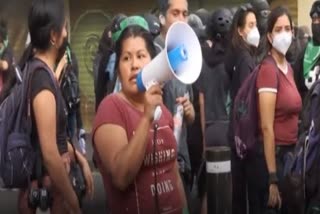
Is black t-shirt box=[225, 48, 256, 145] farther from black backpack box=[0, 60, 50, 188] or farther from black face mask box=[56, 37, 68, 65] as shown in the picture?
black backpack box=[0, 60, 50, 188]

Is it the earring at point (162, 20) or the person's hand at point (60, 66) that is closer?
the person's hand at point (60, 66)

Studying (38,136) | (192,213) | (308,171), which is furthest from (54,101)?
(192,213)

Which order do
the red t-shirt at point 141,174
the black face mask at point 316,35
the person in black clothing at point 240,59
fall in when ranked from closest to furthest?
the red t-shirt at point 141,174 → the person in black clothing at point 240,59 → the black face mask at point 316,35

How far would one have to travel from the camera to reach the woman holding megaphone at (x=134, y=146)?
146 inches

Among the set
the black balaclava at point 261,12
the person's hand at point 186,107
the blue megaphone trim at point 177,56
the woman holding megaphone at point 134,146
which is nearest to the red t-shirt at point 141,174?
the woman holding megaphone at point 134,146

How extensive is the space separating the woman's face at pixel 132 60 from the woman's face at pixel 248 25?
340cm

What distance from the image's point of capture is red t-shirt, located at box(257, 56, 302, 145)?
6.12 metres

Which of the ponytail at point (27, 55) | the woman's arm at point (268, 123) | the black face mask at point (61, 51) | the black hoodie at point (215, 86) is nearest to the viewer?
the ponytail at point (27, 55)

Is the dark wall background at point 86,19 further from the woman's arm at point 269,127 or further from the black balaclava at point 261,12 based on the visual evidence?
the woman's arm at point 269,127

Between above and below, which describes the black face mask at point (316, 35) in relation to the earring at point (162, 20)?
below

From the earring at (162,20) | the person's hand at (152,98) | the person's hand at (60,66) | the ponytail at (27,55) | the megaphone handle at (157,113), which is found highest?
the earring at (162,20)

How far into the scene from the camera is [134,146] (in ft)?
12.0

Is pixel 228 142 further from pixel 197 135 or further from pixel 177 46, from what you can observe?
pixel 177 46

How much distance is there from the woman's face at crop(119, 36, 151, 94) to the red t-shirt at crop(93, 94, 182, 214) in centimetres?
9
